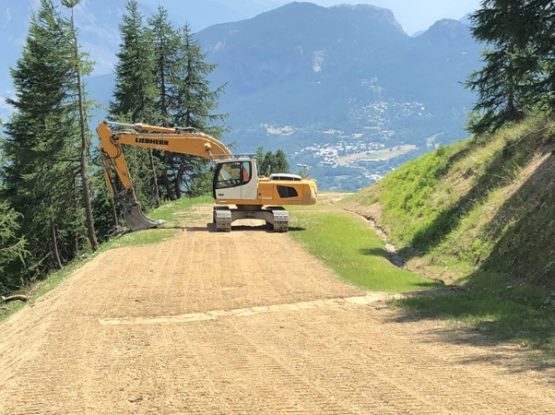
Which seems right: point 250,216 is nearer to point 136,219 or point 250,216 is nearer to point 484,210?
point 136,219

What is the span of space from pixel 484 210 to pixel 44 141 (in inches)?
979

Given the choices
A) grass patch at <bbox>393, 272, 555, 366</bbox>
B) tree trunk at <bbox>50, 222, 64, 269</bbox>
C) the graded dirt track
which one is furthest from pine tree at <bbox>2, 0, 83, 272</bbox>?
grass patch at <bbox>393, 272, 555, 366</bbox>

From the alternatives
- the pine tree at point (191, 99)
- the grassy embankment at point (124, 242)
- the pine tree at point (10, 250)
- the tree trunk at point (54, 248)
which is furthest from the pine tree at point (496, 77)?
the pine tree at point (191, 99)

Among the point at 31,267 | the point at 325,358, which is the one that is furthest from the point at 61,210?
the point at 325,358

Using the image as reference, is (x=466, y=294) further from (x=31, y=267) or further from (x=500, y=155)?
(x=31, y=267)

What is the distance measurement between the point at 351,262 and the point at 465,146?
14.0 metres

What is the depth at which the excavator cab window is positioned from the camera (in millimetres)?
26781

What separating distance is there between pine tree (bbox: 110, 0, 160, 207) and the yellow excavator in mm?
16926

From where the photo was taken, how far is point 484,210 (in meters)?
21.8

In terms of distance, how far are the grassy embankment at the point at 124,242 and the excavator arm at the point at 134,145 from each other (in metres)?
1.10

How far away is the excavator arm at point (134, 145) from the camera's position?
26.2 m

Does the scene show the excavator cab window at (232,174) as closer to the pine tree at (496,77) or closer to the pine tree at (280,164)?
the pine tree at (496,77)

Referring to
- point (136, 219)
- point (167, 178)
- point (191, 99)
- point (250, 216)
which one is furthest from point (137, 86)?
point (250, 216)

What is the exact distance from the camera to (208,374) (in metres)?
9.33
